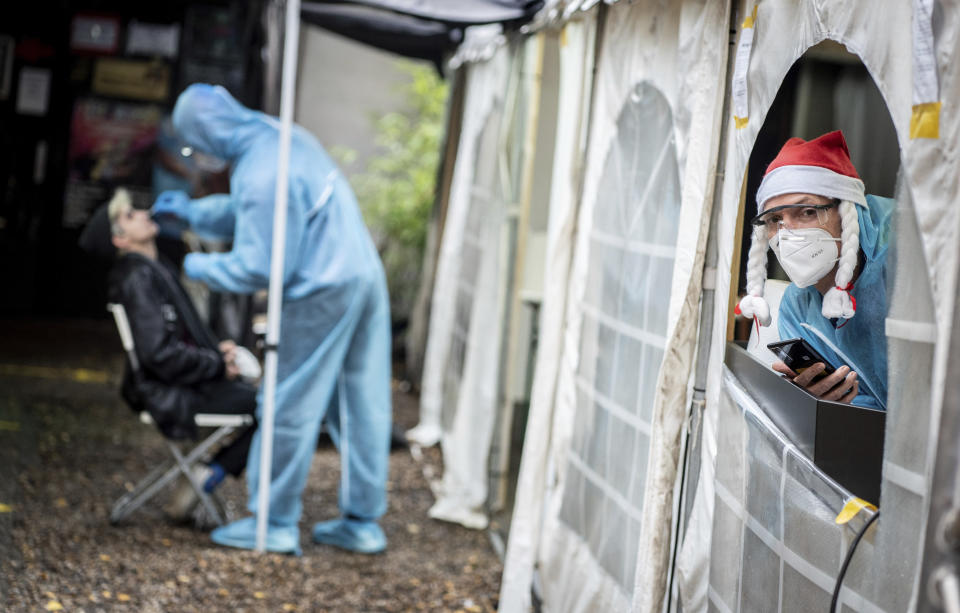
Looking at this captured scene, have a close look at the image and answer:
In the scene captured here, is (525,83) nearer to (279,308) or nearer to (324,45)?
(279,308)

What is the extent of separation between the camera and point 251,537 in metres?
4.93

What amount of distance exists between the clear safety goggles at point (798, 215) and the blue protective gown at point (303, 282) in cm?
262

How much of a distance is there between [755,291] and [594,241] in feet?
4.68

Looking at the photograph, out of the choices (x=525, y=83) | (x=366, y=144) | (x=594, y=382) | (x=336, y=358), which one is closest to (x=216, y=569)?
(x=336, y=358)

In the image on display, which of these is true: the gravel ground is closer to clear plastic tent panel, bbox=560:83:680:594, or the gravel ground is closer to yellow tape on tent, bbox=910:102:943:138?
A: clear plastic tent panel, bbox=560:83:680:594

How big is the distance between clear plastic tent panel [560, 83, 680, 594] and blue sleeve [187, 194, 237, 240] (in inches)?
73.1

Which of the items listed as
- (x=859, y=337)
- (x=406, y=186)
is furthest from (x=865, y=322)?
(x=406, y=186)

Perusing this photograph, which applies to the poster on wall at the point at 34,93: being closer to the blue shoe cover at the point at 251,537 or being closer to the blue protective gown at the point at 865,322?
the blue shoe cover at the point at 251,537

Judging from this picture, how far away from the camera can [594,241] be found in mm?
4070

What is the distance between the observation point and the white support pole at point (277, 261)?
4.62 m

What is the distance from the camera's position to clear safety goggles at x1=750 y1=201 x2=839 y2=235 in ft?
8.02

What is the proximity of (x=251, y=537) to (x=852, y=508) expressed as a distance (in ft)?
11.0

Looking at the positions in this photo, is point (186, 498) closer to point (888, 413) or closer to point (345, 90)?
point (888, 413)

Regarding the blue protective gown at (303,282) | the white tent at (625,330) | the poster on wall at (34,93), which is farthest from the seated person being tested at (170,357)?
the poster on wall at (34,93)
